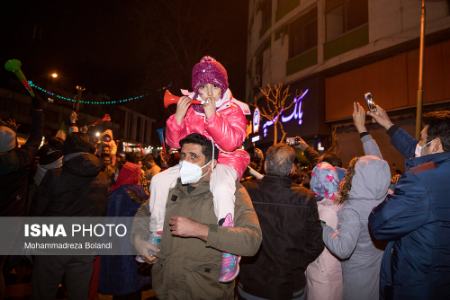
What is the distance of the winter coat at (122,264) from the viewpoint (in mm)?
4164

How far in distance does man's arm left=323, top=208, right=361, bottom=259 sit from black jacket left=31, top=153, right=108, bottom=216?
3061 millimetres

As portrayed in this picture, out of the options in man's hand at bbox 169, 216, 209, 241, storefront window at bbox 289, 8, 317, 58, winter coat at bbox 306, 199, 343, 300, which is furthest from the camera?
storefront window at bbox 289, 8, 317, 58

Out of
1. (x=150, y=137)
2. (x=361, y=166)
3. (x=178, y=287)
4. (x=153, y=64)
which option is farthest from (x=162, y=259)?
(x=150, y=137)

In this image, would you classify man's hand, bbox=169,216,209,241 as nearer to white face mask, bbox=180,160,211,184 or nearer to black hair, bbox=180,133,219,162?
white face mask, bbox=180,160,211,184

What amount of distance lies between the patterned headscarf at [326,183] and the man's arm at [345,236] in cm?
42

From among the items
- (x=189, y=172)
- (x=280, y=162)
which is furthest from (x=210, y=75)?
(x=280, y=162)

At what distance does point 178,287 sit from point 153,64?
76.5 ft


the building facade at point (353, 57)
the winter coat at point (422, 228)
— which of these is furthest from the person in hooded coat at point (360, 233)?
the building facade at point (353, 57)

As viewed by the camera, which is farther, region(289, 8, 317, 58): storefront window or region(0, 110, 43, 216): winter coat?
region(289, 8, 317, 58): storefront window

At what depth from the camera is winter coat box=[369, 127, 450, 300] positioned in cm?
222

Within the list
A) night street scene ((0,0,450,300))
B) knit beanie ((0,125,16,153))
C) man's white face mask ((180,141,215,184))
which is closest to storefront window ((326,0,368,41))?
night street scene ((0,0,450,300))

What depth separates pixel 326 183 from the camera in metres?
3.45

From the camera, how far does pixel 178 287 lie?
7.45ft

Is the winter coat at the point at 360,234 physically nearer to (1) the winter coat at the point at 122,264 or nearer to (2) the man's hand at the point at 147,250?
(2) the man's hand at the point at 147,250
